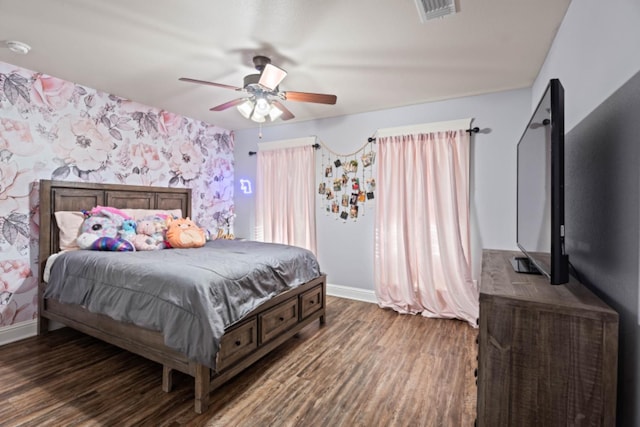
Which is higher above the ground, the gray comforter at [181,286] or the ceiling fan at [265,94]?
the ceiling fan at [265,94]

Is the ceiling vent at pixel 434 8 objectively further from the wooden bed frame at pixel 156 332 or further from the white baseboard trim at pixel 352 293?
the white baseboard trim at pixel 352 293

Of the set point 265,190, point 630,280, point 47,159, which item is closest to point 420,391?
point 630,280

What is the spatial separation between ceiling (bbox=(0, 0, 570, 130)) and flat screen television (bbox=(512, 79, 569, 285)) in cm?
80

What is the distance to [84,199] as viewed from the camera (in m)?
3.09

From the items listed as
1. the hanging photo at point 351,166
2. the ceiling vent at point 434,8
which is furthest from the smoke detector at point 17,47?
the hanging photo at point 351,166

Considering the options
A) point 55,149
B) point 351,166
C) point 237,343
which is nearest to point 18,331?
point 55,149

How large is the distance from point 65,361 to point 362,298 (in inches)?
116

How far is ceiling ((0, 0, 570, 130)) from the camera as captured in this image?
1.83m

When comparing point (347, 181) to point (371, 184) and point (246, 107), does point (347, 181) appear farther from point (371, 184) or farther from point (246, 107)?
point (246, 107)

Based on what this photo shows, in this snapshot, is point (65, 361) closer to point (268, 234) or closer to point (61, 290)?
point (61, 290)

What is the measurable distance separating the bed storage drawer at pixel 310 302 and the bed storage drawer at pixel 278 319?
0.10 metres

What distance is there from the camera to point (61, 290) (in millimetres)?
2551

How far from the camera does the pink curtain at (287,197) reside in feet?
13.5

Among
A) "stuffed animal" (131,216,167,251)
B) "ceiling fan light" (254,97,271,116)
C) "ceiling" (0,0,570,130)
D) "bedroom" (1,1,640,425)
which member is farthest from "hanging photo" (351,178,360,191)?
"stuffed animal" (131,216,167,251)
